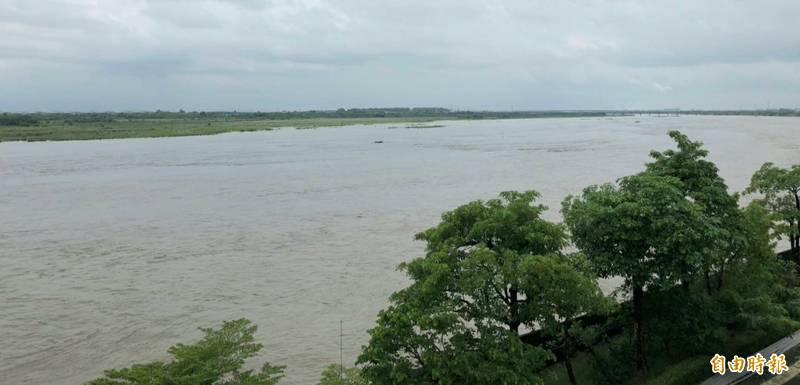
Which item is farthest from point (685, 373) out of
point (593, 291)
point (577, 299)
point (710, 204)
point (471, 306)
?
point (471, 306)

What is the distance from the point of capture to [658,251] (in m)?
13.1

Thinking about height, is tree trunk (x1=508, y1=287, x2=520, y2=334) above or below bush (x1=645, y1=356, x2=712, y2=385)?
above

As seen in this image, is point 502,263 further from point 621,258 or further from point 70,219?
point 70,219

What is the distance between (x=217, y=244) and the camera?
29844 millimetres

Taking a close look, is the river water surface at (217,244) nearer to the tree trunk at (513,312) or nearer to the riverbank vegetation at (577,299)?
the riverbank vegetation at (577,299)

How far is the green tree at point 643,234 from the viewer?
42.3 ft

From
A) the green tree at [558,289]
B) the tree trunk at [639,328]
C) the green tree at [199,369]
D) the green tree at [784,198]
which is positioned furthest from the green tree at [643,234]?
the green tree at [199,369]

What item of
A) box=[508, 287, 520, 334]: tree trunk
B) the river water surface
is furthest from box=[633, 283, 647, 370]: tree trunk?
the river water surface

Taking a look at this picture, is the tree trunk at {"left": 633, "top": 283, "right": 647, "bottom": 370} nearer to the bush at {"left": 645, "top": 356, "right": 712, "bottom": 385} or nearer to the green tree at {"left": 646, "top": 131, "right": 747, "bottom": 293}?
the bush at {"left": 645, "top": 356, "right": 712, "bottom": 385}

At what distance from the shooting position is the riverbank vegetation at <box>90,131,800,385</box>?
10.4 meters

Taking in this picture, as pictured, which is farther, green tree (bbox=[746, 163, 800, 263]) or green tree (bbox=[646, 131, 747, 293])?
green tree (bbox=[746, 163, 800, 263])

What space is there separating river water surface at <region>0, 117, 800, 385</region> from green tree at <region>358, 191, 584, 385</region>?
21.5 ft

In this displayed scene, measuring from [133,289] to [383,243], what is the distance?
1191 cm

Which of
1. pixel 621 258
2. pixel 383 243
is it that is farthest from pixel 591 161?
pixel 621 258
